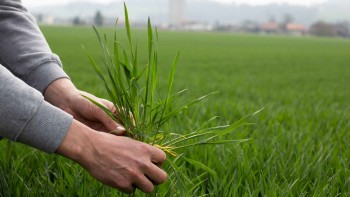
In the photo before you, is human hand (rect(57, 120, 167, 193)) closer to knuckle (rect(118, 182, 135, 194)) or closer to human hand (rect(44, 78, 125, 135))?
knuckle (rect(118, 182, 135, 194))

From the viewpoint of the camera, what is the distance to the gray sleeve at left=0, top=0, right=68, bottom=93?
1862mm

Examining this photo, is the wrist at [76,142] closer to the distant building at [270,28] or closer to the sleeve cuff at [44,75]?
the sleeve cuff at [44,75]

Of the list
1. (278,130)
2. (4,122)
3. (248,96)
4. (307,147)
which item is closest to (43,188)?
(4,122)

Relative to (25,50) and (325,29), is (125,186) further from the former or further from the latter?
(325,29)

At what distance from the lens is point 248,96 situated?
7039 mm

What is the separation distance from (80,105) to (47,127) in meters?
0.45

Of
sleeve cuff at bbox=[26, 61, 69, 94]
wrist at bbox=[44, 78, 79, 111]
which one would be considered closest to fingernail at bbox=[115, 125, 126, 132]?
wrist at bbox=[44, 78, 79, 111]

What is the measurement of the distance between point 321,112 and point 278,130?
5.45ft

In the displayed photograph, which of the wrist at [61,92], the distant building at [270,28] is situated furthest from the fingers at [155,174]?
the distant building at [270,28]

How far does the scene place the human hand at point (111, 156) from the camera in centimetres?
129

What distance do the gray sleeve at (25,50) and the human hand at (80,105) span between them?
0.13ft

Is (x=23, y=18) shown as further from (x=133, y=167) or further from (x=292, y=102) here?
(x=292, y=102)

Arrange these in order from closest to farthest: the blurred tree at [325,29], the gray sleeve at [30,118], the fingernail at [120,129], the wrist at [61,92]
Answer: the gray sleeve at [30,118], the fingernail at [120,129], the wrist at [61,92], the blurred tree at [325,29]

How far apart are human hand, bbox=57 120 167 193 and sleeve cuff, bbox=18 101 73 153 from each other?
0.02 m
